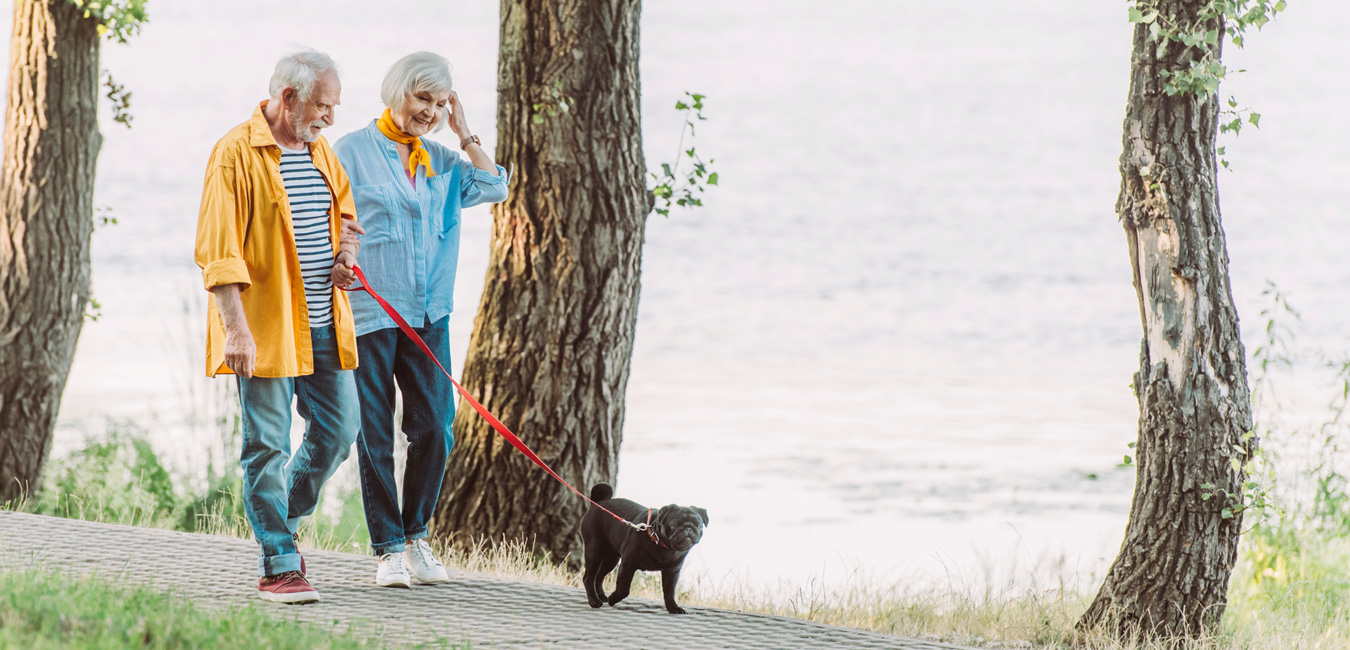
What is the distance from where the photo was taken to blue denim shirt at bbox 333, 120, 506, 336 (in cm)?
418

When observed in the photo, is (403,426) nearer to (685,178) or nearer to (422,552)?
(422,552)

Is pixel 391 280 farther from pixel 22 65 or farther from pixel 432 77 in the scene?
pixel 22 65

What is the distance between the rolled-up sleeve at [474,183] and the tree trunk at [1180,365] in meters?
2.43

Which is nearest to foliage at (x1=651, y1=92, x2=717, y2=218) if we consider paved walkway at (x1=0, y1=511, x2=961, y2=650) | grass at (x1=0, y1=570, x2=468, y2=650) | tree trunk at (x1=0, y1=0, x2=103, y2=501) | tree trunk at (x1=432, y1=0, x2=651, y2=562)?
tree trunk at (x1=432, y1=0, x2=651, y2=562)

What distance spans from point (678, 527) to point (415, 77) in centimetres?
172

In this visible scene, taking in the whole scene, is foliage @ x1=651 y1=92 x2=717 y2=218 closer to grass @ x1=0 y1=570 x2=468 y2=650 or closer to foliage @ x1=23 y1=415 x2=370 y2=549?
foliage @ x1=23 y1=415 x2=370 y2=549

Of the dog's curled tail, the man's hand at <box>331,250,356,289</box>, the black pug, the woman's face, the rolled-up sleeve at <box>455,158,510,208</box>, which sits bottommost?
the black pug

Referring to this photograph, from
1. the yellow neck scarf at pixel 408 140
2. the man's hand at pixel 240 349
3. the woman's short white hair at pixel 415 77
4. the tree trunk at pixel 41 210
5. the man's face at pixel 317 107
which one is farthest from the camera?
the tree trunk at pixel 41 210

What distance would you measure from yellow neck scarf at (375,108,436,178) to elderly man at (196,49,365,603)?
0.93 feet

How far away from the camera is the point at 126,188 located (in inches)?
708

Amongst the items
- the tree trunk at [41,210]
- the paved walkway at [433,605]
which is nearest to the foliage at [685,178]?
the paved walkway at [433,605]

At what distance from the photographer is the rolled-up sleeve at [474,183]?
4441mm

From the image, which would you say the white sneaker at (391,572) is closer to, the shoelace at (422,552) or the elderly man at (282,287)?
the shoelace at (422,552)

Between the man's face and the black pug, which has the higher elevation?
the man's face
